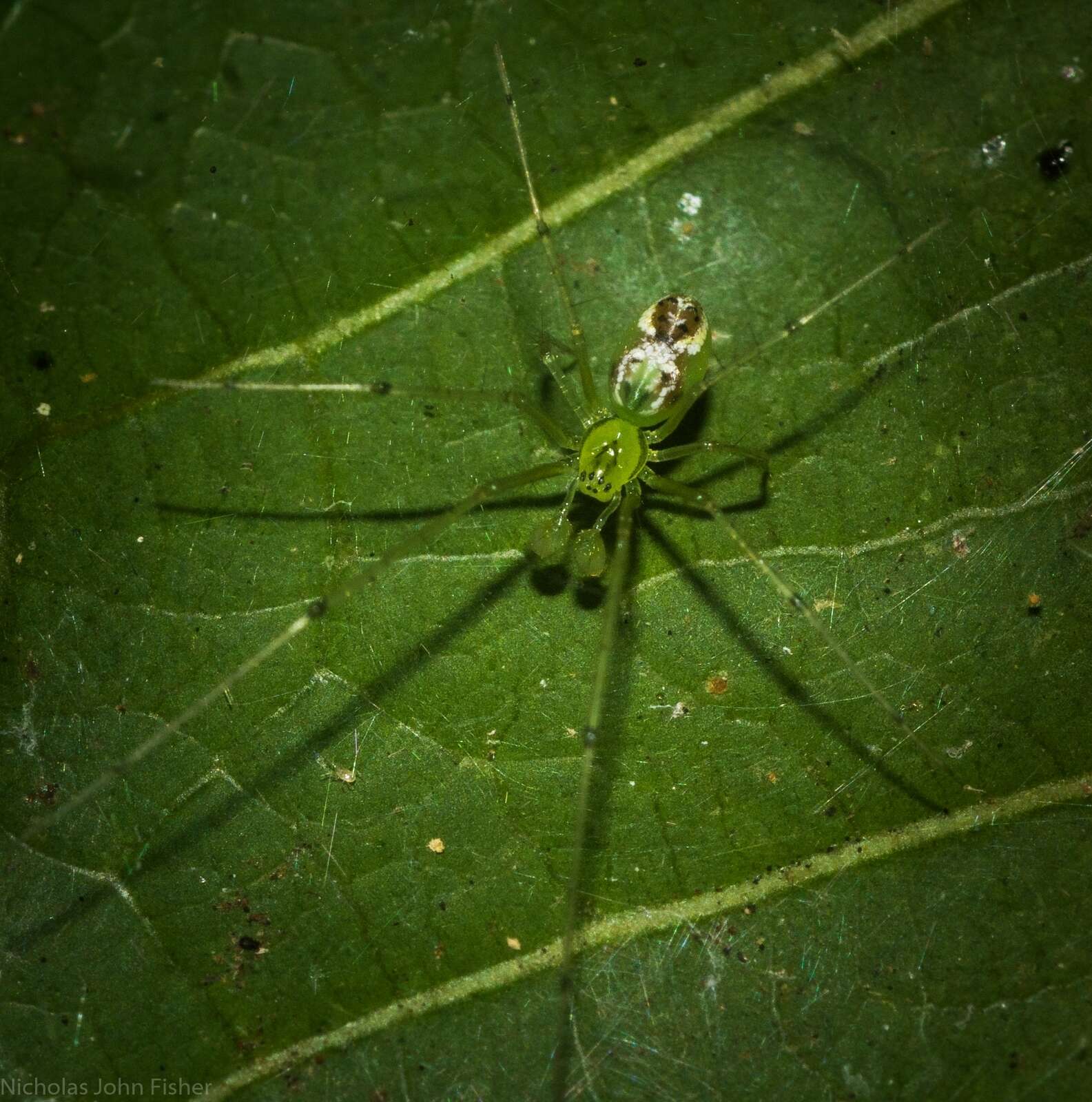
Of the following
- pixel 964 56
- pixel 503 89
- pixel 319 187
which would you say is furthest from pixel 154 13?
pixel 964 56

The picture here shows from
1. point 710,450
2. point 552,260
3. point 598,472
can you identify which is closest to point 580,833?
point 598,472

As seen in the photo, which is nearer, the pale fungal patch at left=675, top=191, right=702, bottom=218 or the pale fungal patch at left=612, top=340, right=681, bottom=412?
the pale fungal patch at left=612, top=340, right=681, bottom=412

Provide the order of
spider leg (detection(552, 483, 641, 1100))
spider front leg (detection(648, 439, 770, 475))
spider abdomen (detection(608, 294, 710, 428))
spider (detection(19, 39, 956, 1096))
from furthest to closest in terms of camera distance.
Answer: spider front leg (detection(648, 439, 770, 475)) < spider abdomen (detection(608, 294, 710, 428)) < spider (detection(19, 39, 956, 1096)) < spider leg (detection(552, 483, 641, 1100))

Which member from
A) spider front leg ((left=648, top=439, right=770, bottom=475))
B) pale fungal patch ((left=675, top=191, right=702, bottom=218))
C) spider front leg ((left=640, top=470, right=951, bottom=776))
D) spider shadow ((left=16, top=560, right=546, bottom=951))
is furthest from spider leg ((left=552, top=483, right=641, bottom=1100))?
pale fungal patch ((left=675, top=191, right=702, bottom=218))

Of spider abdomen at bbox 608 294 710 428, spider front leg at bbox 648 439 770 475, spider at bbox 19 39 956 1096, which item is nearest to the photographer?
spider at bbox 19 39 956 1096

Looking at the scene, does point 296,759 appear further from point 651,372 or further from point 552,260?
point 552,260

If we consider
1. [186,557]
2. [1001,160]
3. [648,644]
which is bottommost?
[648,644]

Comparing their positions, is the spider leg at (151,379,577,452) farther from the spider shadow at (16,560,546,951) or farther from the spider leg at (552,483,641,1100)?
the spider leg at (552,483,641,1100)

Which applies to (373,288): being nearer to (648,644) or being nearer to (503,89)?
(503,89)
